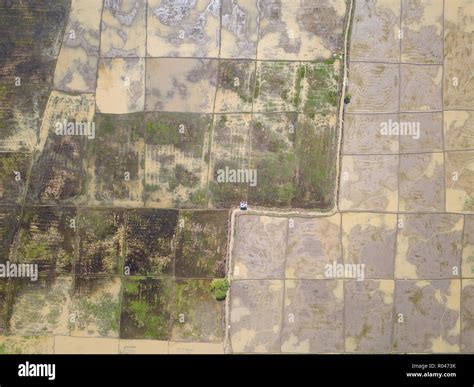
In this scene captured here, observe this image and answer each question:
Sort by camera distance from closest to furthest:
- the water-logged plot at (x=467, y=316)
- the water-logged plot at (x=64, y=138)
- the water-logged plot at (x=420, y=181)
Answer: the water-logged plot at (x=64, y=138), the water-logged plot at (x=420, y=181), the water-logged plot at (x=467, y=316)

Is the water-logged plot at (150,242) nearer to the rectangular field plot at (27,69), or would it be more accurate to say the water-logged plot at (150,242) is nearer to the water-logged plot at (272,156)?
the water-logged plot at (272,156)

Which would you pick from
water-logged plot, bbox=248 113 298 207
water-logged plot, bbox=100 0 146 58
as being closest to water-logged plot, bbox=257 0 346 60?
water-logged plot, bbox=248 113 298 207

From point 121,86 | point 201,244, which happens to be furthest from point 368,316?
point 121,86

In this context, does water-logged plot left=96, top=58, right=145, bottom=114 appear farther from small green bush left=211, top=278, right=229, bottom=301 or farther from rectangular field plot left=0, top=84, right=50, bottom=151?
small green bush left=211, top=278, right=229, bottom=301

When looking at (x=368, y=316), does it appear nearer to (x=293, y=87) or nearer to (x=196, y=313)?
(x=196, y=313)

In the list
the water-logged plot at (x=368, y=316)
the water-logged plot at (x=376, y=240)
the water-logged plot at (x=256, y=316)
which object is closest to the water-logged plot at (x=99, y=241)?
the water-logged plot at (x=256, y=316)

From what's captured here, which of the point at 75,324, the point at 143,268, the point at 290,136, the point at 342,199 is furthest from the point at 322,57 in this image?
the point at 75,324
